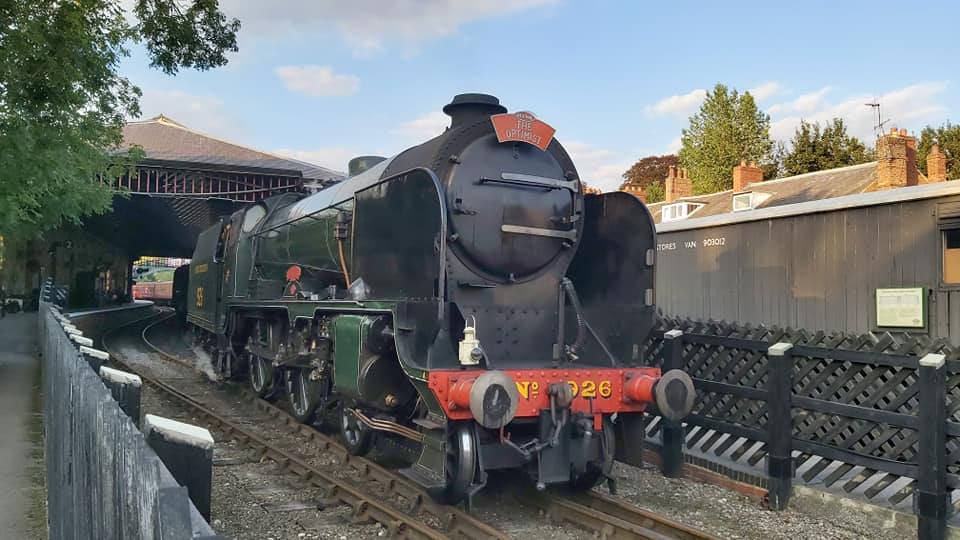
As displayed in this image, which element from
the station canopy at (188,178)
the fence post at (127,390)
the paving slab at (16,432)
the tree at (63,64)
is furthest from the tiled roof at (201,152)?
the fence post at (127,390)

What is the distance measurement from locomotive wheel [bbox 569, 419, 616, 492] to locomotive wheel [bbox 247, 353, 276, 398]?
5.46m

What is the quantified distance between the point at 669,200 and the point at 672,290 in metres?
21.3

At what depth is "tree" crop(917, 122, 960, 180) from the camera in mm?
34438

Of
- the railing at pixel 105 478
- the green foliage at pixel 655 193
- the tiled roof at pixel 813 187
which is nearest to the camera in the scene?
the railing at pixel 105 478

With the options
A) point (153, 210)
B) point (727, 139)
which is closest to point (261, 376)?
point (153, 210)

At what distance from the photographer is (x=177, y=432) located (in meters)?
2.74

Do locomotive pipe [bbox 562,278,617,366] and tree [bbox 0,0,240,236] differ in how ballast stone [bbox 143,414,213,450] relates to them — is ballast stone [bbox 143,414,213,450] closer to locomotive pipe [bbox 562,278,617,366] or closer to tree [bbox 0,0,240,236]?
locomotive pipe [bbox 562,278,617,366]

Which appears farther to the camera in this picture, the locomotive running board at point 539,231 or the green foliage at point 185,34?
the green foliage at point 185,34

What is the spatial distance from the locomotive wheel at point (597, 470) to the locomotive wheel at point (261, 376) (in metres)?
5.46

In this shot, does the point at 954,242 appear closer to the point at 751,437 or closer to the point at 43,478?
the point at 751,437

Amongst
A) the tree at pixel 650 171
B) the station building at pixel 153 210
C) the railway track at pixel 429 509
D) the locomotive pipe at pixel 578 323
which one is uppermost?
the tree at pixel 650 171

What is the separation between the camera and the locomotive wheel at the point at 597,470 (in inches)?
228

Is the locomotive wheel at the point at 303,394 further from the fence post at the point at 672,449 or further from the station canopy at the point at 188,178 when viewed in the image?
the station canopy at the point at 188,178

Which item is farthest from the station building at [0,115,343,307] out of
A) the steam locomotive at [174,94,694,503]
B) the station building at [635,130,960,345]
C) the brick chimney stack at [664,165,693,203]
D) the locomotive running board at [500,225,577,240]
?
the brick chimney stack at [664,165,693,203]
